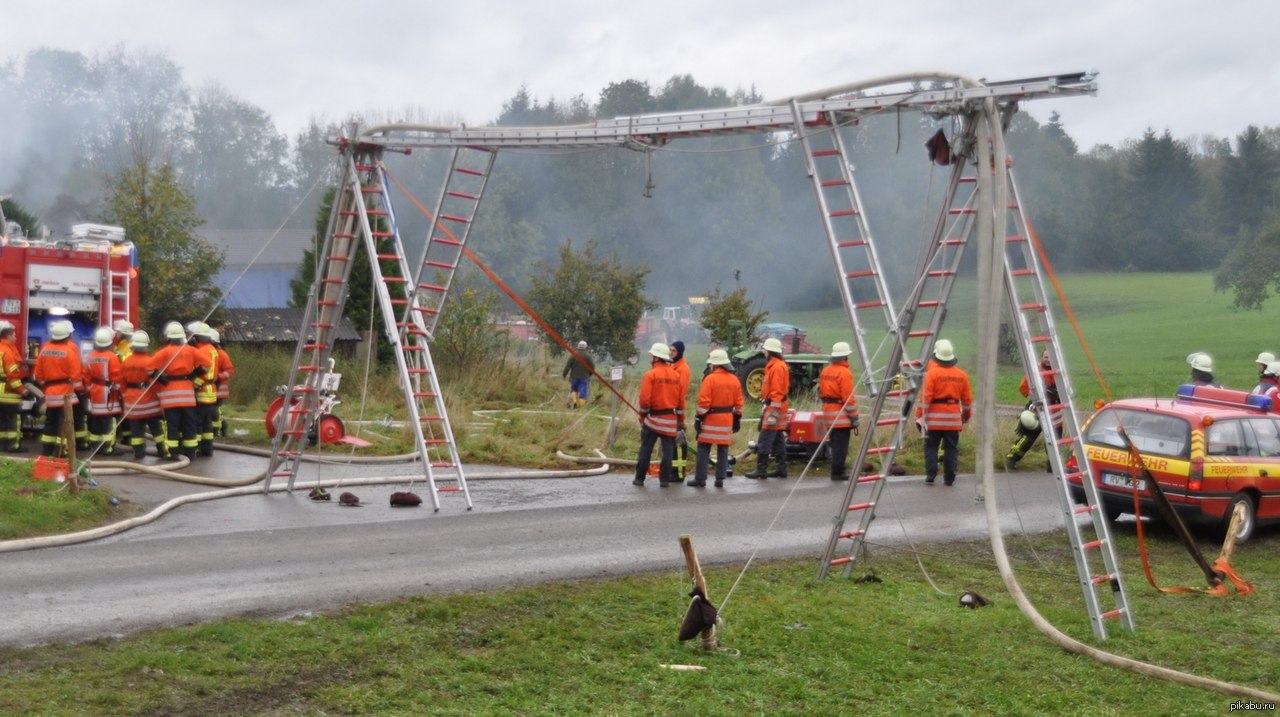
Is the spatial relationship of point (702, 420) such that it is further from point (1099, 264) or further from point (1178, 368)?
point (1099, 264)

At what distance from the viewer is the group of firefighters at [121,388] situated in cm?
1591

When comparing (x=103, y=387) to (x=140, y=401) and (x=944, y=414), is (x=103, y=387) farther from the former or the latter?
(x=944, y=414)

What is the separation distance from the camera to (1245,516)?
13297 mm

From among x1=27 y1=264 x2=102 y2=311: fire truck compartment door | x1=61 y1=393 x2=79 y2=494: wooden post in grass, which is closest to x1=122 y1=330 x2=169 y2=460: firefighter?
x1=27 y1=264 x2=102 y2=311: fire truck compartment door

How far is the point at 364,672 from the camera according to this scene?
7.10 m

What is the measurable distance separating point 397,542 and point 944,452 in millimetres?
8149

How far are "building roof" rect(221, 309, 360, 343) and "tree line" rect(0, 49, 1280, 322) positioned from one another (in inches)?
182

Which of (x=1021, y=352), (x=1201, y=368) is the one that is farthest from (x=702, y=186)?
(x=1021, y=352)

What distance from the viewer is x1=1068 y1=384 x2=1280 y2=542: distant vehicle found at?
13.1 metres

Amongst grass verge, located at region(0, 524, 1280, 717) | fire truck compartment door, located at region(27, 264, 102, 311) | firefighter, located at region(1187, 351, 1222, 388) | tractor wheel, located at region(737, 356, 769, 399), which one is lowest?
tractor wheel, located at region(737, 356, 769, 399)

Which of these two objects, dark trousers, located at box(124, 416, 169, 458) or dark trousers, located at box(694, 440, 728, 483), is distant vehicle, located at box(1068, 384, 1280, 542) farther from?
dark trousers, located at box(124, 416, 169, 458)

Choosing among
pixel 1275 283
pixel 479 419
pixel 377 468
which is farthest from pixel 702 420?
pixel 1275 283

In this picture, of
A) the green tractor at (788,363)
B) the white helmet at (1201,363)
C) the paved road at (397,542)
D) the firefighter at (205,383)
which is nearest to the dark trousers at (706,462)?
the paved road at (397,542)

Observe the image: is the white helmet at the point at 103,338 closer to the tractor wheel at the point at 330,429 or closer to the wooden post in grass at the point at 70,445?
the tractor wheel at the point at 330,429
